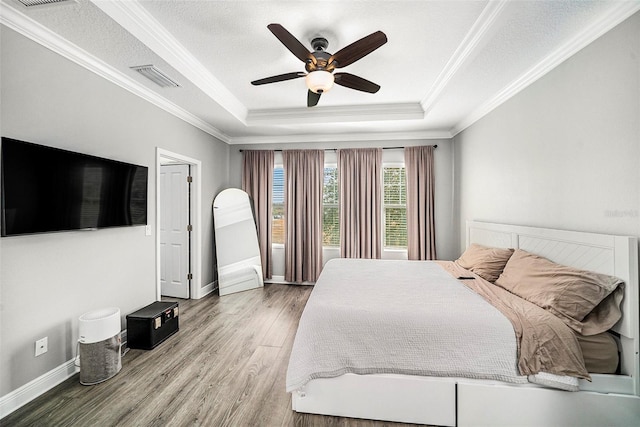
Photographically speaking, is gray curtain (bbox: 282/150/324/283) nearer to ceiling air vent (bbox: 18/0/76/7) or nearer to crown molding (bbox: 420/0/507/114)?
crown molding (bbox: 420/0/507/114)

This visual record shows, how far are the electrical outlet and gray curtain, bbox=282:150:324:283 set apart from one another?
310cm

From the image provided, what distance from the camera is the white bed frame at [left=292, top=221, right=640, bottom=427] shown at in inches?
Answer: 61.9

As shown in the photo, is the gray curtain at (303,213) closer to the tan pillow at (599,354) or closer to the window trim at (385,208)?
the window trim at (385,208)

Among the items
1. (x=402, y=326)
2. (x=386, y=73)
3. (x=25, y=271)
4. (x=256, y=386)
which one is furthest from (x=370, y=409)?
A: (x=386, y=73)

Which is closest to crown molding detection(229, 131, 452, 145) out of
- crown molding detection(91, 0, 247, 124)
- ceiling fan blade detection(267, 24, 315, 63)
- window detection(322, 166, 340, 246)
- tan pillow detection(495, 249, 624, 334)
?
window detection(322, 166, 340, 246)

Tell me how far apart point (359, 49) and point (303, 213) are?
3086 mm

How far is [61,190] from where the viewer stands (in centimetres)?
204

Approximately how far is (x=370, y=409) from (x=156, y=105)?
362cm

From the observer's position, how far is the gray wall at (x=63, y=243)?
1.81m

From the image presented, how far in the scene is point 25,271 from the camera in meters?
1.88

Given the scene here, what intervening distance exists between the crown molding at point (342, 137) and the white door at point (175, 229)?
126 centimetres

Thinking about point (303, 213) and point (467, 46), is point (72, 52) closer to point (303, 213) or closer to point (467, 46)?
point (467, 46)

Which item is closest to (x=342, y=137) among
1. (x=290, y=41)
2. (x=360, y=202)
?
(x=360, y=202)

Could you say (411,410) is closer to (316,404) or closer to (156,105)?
(316,404)
